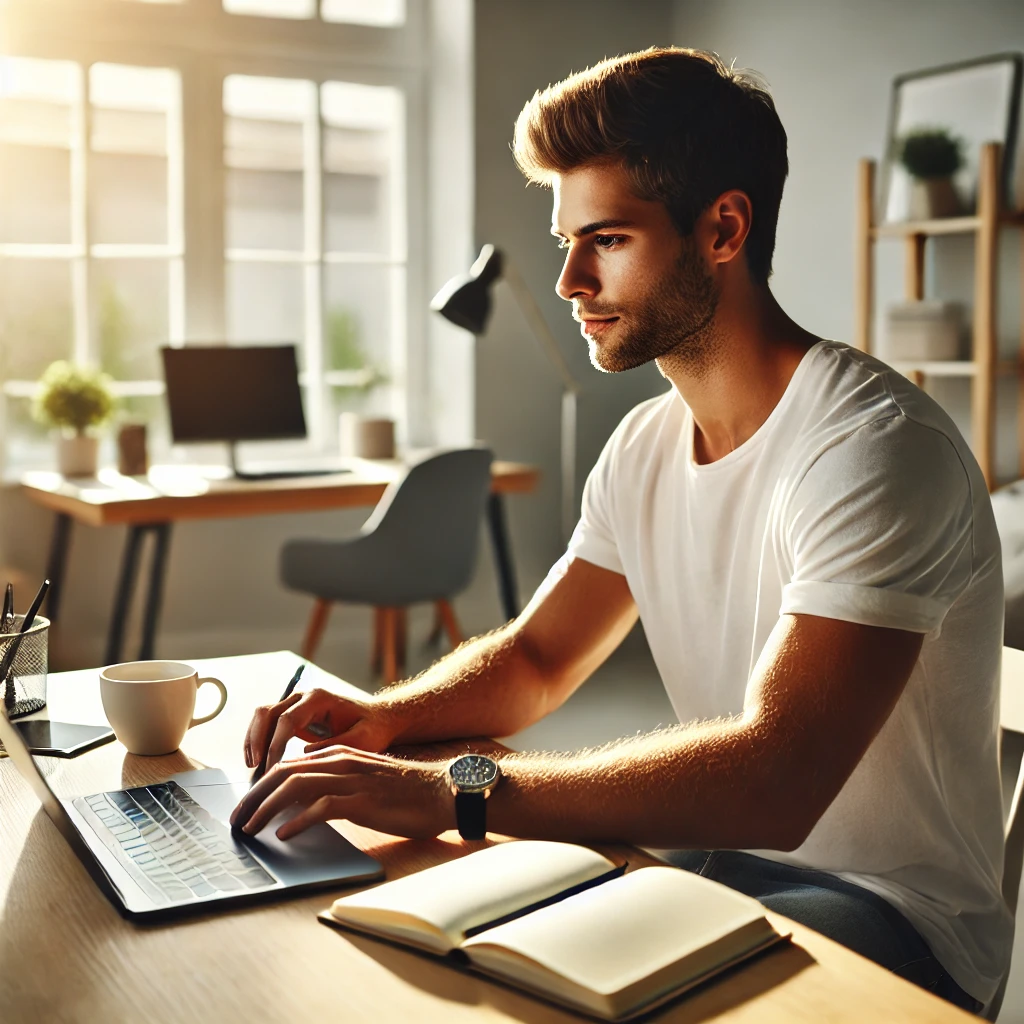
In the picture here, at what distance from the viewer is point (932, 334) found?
3.40 metres

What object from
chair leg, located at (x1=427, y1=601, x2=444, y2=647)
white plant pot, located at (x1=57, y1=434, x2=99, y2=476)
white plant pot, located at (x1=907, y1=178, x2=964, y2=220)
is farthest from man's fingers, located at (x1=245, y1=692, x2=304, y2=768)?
chair leg, located at (x1=427, y1=601, x2=444, y2=647)

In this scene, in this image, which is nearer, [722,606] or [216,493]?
[722,606]

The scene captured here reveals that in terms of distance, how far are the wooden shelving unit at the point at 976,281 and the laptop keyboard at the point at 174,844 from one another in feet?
8.94

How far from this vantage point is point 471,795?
1.02 metres

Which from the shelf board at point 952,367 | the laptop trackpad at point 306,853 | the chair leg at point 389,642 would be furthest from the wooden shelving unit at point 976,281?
the laptop trackpad at point 306,853

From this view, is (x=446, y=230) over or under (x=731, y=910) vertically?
over

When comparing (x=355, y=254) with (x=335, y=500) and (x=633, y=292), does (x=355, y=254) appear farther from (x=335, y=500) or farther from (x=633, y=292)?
(x=633, y=292)

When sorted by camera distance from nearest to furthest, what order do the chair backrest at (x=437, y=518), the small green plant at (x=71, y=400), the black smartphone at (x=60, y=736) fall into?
1. the black smartphone at (x=60, y=736)
2. the chair backrest at (x=437, y=518)
3. the small green plant at (x=71, y=400)

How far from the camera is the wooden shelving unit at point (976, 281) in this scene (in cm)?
322

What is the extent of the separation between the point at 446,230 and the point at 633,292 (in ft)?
11.4

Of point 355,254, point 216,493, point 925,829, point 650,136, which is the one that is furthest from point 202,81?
point 925,829

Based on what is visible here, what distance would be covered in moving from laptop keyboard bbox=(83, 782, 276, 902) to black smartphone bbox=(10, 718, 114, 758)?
147mm

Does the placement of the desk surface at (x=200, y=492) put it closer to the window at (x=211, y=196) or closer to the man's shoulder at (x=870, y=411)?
the window at (x=211, y=196)

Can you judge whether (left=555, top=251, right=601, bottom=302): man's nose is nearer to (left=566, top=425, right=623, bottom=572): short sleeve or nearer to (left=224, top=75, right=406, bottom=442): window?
(left=566, top=425, right=623, bottom=572): short sleeve
